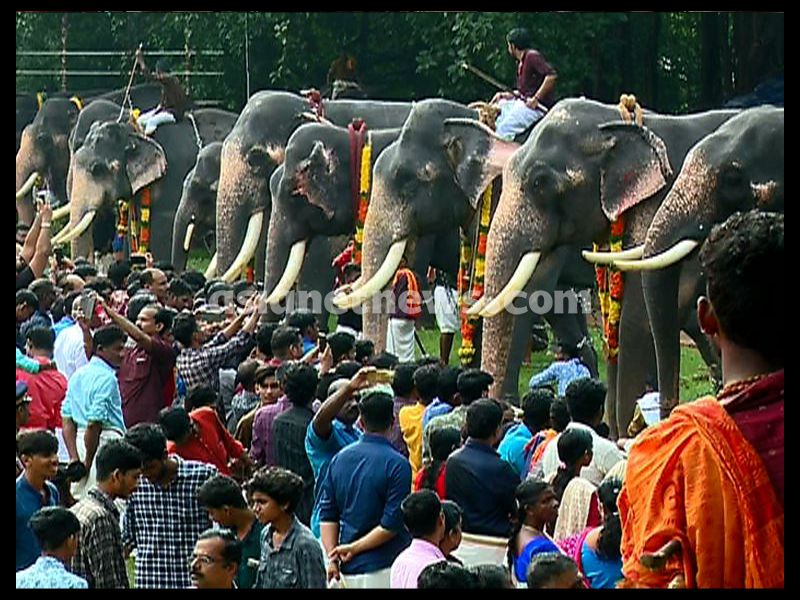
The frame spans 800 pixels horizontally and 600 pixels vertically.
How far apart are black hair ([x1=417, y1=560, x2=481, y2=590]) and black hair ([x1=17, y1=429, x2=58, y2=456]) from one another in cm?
201

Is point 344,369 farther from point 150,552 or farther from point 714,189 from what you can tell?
point 714,189

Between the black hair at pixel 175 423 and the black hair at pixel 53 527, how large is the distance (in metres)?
1.61

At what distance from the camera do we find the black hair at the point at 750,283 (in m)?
3.51

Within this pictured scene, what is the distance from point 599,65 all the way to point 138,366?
1412 centimetres

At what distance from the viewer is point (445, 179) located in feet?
45.2

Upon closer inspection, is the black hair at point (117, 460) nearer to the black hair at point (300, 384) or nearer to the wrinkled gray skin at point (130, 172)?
the black hair at point (300, 384)

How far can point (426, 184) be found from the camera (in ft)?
45.1

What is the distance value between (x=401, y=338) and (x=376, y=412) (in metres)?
6.35

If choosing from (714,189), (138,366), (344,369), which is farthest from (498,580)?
(714,189)

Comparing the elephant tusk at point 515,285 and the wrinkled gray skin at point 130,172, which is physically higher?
the wrinkled gray skin at point 130,172

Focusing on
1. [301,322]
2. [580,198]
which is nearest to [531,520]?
[301,322]

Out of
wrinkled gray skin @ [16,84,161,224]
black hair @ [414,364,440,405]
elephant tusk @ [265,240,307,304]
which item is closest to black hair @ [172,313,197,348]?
black hair @ [414,364,440,405]

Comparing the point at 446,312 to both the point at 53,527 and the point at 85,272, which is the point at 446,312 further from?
the point at 53,527

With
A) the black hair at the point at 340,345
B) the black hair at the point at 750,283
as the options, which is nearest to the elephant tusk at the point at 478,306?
A: the black hair at the point at 340,345
